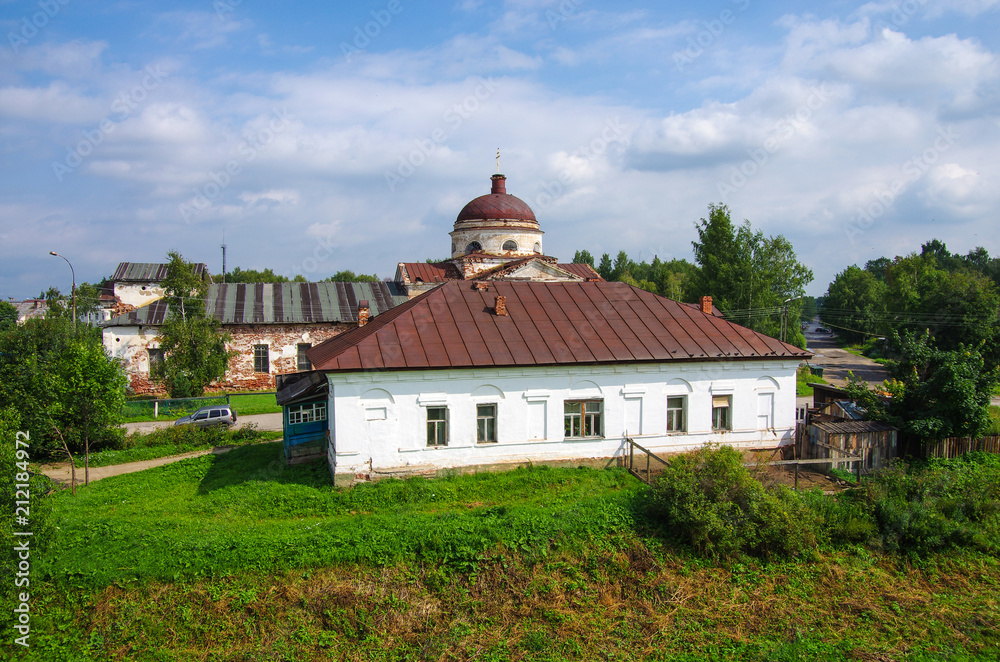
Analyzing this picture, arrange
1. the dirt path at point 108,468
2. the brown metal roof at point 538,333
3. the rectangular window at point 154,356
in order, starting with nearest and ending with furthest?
the brown metal roof at point 538,333 → the dirt path at point 108,468 → the rectangular window at point 154,356

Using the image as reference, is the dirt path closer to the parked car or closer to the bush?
the parked car

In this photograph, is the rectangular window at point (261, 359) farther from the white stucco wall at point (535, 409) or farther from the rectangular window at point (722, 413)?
the rectangular window at point (722, 413)

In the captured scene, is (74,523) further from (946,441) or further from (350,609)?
(946,441)

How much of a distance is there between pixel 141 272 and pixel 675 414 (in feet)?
132

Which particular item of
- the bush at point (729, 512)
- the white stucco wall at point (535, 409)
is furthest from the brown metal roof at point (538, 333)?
the bush at point (729, 512)

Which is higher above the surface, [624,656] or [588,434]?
[588,434]

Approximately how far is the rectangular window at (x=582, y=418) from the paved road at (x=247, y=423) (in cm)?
1314

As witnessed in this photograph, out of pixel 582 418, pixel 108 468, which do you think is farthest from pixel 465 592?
pixel 108 468

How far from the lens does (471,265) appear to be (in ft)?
117

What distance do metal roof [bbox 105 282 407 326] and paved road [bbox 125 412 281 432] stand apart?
27.4ft

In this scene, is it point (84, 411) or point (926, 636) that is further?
point (84, 411)

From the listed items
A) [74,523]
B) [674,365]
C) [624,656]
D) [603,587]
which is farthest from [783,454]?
[74,523]

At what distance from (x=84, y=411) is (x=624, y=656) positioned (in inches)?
615

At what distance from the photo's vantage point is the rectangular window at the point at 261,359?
113ft
